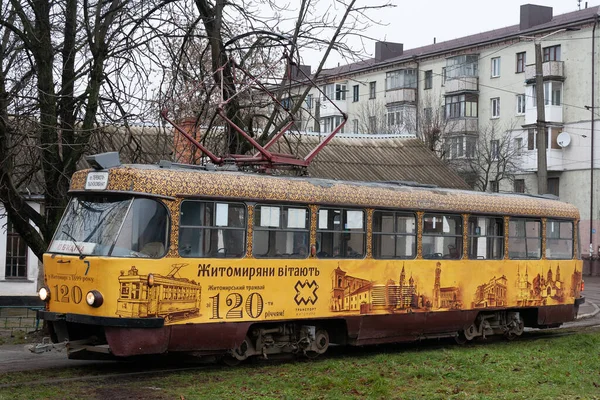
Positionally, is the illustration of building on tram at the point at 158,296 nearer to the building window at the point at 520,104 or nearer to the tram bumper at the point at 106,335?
the tram bumper at the point at 106,335

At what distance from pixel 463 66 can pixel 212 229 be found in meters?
50.7

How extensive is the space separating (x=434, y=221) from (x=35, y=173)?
687cm

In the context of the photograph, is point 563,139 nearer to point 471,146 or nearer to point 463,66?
point 471,146

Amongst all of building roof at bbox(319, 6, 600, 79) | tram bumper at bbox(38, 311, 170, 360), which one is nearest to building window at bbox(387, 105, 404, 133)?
building roof at bbox(319, 6, 600, 79)

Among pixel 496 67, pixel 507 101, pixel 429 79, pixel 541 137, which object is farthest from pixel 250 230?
pixel 429 79

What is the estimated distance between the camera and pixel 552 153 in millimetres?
55625

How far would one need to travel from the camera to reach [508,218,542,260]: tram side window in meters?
17.9

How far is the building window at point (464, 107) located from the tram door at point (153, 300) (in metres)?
50.6

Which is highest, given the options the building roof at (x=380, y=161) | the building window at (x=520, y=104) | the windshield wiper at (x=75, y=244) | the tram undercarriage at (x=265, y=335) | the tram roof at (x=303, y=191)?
the building window at (x=520, y=104)

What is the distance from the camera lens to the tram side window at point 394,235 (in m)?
15.3

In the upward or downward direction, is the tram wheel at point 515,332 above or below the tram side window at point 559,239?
below

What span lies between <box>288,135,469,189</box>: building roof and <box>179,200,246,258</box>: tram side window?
1610 centimetres

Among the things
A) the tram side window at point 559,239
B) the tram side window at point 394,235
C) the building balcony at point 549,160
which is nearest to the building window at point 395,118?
the building balcony at point 549,160

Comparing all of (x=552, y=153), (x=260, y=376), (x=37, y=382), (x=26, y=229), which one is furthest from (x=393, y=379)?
(x=552, y=153)
